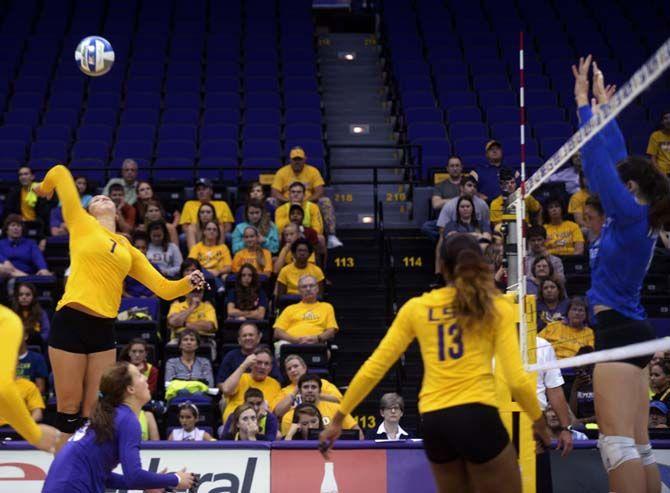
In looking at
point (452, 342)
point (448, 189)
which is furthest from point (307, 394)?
point (448, 189)

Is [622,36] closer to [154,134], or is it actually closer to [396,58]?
[396,58]

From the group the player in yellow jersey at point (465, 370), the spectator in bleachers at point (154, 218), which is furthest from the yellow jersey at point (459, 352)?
the spectator in bleachers at point (154, 218)

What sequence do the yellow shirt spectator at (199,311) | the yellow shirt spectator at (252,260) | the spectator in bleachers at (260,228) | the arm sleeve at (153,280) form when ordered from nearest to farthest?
the arm sleeve at (153,280) < the yellow shirt spectator at (199,311) < the yellow shirt spectator at (252,260) < the spectator in bleachers at (260,228)

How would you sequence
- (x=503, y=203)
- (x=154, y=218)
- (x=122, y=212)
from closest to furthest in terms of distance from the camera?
(x=503, y=203) < (x=154, y=218) < (x=122, y=212)

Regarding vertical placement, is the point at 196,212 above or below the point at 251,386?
above

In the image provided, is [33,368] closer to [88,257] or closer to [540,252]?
[88,257]

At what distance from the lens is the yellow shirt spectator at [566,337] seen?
30.1ft

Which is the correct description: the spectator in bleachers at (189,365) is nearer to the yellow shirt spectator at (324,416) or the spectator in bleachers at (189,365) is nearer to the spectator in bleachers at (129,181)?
the yellow shirt spectator at (324,416)

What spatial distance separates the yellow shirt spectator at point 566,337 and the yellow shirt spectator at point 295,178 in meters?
4.91

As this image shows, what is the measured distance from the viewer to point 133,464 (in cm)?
571

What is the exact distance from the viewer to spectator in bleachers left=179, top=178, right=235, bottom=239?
1274 centimetres

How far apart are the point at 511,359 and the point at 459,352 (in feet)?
0.75

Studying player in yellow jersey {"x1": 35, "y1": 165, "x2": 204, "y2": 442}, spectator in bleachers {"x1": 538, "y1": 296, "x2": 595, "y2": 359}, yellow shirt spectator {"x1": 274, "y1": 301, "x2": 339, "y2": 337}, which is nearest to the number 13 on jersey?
player in yellow jersey {"x1": 35, "y1": 165, "x2": 204, "y2": 442}

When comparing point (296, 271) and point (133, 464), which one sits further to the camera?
point (296, 271)
